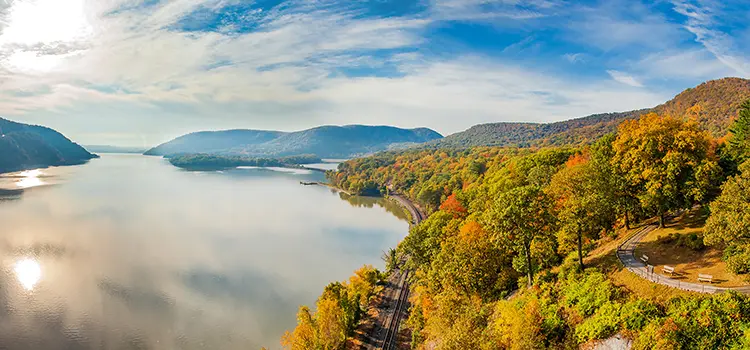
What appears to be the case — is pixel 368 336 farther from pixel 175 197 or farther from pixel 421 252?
pixel 175 197

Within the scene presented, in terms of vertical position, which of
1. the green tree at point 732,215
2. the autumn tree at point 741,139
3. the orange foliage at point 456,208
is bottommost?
the orange foliage at point 456,208

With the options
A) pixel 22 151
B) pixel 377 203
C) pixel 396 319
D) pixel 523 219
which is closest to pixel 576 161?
pixel 523 219

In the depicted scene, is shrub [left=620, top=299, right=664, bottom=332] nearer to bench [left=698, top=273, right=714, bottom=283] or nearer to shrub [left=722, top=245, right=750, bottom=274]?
bench [left=698, top=273, right=714, bottom=283]

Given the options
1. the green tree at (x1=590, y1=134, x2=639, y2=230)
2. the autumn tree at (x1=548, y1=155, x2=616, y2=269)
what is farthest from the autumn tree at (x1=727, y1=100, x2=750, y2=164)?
the autumn tree at (x1=548, y1=155, x2=616, y2=269)

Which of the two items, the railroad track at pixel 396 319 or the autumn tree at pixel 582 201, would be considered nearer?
the autumn tree at pixel 582 201

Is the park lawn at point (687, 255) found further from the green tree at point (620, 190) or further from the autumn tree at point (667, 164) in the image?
the green tree at point (620, 190)

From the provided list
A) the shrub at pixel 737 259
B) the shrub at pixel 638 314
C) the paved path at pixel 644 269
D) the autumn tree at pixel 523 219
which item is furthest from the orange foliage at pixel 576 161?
the shrub at pixel 638 314
